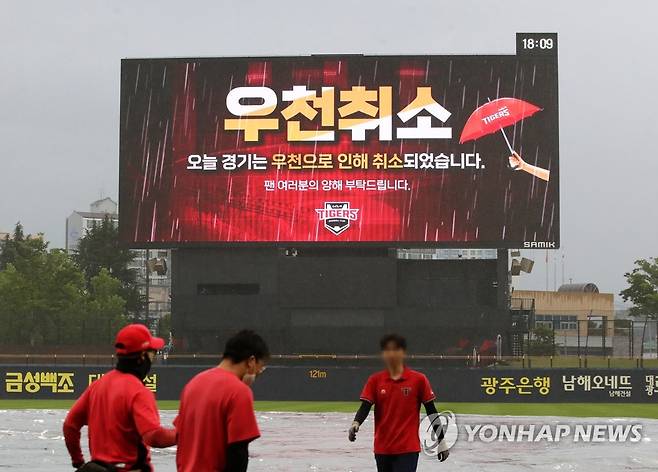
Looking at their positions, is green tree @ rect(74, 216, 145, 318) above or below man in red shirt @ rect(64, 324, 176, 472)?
above

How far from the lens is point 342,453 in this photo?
18266 millimetres

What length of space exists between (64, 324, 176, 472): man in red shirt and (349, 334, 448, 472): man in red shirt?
11.1ft

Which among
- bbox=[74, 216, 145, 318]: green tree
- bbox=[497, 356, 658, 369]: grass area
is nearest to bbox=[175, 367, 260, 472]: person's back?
bbox=[497, 356, 658, 369]: grass area

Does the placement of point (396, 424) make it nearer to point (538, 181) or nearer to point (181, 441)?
point (181, 441)

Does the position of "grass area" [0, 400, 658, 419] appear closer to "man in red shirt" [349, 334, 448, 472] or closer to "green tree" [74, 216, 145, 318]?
"man in red shirt" [349, 334, 448, 472]

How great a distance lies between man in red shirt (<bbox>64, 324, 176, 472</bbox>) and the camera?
671 centimetres

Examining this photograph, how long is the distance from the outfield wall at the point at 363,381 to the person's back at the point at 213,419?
98.5 ft

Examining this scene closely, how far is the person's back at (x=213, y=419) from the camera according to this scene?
20.3 feet

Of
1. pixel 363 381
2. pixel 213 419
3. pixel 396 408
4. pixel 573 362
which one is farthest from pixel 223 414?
pixel 573 362

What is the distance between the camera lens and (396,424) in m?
10.0

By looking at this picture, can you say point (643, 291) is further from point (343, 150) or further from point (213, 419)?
point (213, 419)

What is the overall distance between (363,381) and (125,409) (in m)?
30.7

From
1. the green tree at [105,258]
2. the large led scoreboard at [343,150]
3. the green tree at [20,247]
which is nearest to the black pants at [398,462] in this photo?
the large led scoreboard at [343,150]

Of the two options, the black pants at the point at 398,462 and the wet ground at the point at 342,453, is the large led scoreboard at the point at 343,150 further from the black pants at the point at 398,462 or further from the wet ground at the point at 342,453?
the black pants at the point at 398,462
